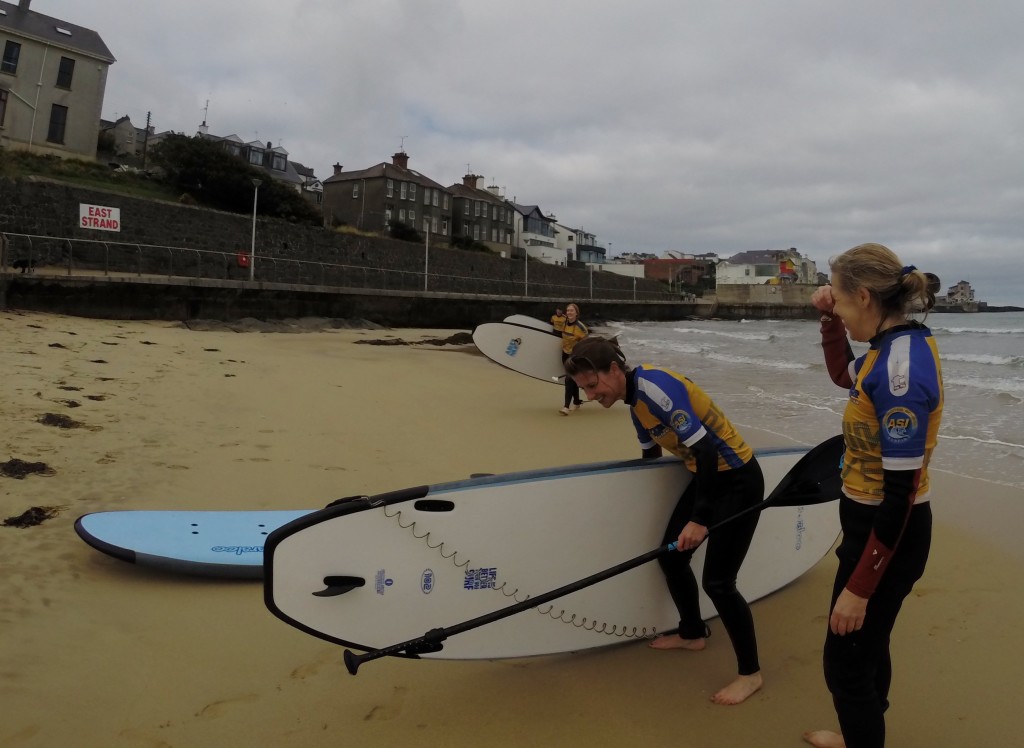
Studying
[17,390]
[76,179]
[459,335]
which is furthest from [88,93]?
[17,390]

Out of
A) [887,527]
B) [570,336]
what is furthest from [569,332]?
[887,527]

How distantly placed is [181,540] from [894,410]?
315 cm

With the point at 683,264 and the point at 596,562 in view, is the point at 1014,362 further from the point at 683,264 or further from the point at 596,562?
the point at 683,264

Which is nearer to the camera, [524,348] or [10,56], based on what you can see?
[524,348]

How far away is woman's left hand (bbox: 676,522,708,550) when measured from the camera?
236 centimetres

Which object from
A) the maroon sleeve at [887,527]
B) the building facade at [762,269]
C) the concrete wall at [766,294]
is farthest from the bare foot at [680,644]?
the building facade at [762,269]

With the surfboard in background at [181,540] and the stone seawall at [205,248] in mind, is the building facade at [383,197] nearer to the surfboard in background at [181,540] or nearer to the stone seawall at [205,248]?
the stone seawall at [205,248]

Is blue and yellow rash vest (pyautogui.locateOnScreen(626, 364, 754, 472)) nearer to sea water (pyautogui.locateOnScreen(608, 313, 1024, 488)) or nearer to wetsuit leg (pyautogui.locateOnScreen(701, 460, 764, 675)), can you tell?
wetsuit leg (pyautogui.locateOnScreen(701, 460, 764, 675))

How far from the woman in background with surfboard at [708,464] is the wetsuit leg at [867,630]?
1.90 feet

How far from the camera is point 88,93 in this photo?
30.7 metres

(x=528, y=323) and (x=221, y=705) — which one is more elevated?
(x=528, y=323)

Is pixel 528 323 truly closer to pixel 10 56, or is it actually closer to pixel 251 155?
pixel 10 56

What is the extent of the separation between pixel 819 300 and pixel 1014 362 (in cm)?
1903

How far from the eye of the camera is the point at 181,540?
3244 millimetres
